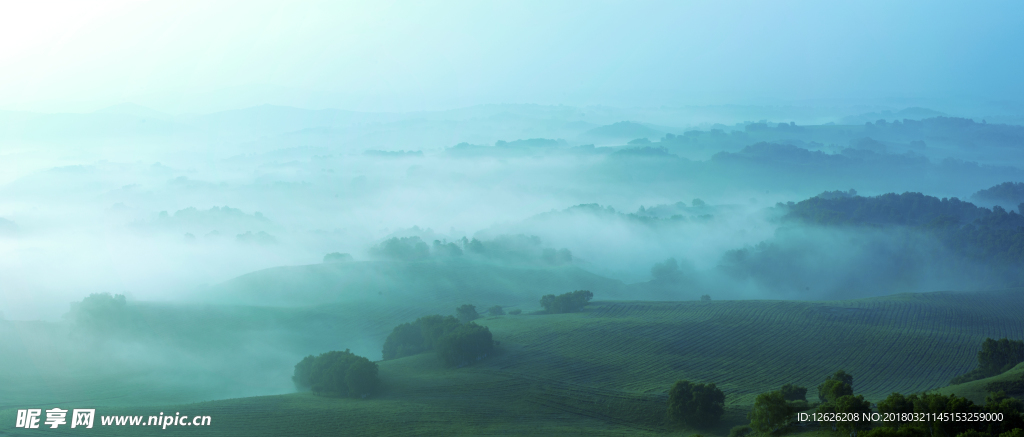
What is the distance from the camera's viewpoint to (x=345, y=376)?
4806cm

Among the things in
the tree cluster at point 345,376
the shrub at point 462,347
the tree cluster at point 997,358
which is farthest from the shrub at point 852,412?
the shrub at point 462,347

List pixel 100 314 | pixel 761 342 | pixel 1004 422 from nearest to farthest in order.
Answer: pixel 1004 422, pixel 761 342, pixel 100 314

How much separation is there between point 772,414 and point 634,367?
22.6 meters

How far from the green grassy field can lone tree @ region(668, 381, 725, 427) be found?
878mm

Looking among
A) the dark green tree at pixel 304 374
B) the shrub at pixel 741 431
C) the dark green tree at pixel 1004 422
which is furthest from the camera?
the dark green tree at pixel 304 374

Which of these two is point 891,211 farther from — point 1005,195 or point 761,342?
point 761,342

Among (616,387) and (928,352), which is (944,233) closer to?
(928,352)

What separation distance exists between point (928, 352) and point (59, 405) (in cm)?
7402

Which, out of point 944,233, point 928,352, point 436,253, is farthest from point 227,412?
point 944,233

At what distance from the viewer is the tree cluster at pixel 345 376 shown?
155 feet

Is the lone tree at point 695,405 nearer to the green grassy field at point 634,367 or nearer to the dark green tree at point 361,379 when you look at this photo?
the green grassy field at point 634,367

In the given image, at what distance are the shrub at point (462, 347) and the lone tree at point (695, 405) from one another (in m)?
20.9

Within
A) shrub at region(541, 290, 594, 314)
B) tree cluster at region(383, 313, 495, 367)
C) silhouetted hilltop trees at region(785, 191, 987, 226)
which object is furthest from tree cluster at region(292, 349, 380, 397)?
silhouetted hilltop trees at region(785, 191, 987, 226)

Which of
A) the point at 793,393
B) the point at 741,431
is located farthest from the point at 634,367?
the point at 741,431
